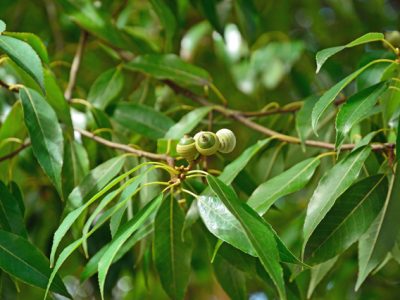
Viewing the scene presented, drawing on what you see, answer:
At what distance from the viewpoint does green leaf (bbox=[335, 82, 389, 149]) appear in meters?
0.90

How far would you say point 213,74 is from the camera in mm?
2244

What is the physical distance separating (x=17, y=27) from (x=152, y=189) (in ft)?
2.98

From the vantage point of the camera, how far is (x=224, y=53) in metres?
2.08

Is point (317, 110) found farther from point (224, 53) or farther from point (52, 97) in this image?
point (224, 53)

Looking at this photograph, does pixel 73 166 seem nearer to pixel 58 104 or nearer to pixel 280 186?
pixel 58 104

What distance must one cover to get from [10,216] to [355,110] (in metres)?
0.46

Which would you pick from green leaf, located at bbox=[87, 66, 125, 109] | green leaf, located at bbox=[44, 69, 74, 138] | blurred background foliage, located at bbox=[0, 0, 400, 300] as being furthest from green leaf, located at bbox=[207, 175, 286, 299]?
green leaf, located at bbox=[87, 66, 125, 109]

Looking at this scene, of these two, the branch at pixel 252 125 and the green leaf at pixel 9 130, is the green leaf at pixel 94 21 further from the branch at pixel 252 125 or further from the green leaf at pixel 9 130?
the green leaf at pixel 9 130

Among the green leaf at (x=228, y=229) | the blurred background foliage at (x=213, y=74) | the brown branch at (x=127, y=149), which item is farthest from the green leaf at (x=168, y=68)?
the green leaf at (x=228, y=229)

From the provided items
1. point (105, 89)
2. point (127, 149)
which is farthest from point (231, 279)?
point (105, 89)

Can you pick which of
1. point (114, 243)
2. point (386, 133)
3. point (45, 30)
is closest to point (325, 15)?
point (45, 30)

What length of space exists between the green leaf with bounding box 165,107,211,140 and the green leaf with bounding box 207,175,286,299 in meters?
0.38

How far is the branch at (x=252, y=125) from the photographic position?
3.48 ft

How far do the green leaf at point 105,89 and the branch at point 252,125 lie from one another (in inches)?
3.7
